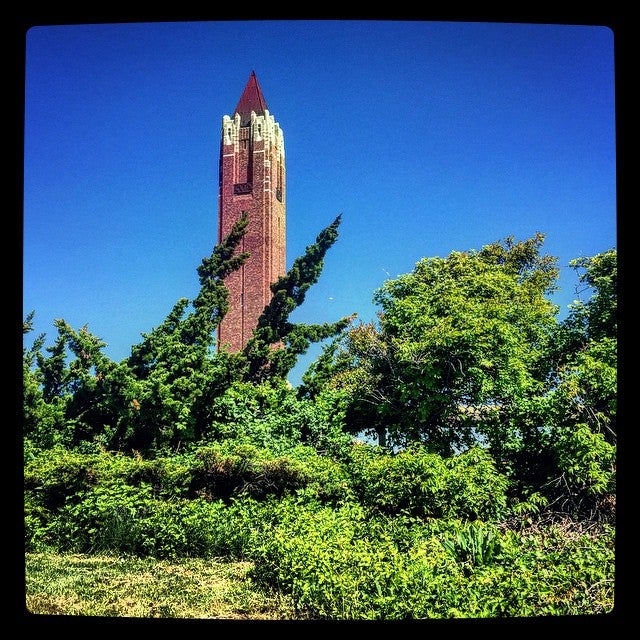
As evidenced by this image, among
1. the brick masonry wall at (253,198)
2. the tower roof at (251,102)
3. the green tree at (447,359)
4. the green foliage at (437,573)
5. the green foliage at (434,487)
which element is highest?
the tower roof at (251,102)

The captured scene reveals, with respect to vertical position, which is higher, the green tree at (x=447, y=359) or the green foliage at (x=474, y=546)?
the green tree at (x=447, y=359)

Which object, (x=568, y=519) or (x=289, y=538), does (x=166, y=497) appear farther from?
(x=568, y=519)

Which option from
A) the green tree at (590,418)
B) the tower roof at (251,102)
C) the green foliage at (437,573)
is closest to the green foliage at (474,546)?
the green foliage at (437,573)

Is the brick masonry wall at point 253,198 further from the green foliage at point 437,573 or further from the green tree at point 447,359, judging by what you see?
the green foliage at point 437,573

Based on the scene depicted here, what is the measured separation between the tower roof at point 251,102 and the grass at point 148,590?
13.5 m

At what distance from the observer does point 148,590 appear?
5367mm

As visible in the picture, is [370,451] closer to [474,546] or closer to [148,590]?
[474,546]

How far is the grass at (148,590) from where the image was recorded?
4.87 meters

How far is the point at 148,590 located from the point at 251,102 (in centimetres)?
1510

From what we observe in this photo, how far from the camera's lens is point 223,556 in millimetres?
6691

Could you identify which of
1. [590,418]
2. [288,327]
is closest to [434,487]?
[590,418]

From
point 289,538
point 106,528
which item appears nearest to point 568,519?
point 289,538
